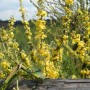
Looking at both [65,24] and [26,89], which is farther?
[65,24]

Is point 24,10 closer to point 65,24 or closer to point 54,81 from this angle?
point 65,24

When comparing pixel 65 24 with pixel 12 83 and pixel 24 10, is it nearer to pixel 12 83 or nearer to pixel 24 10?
pixel 24 10

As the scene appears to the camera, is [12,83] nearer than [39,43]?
Yes

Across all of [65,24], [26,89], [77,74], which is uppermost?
[65,24]

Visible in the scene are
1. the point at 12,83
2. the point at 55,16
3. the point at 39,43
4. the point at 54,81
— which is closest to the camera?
the point at 54,81

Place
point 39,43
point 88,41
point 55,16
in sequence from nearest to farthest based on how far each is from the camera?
point 39,43
point 88,41
point 55,16

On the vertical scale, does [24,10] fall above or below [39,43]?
above

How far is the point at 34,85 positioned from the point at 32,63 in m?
2.11

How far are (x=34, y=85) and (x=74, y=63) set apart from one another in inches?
114

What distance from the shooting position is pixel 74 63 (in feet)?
15.4

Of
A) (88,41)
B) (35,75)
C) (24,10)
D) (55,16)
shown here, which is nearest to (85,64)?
(88,41)

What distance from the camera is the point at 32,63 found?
396 centimetres

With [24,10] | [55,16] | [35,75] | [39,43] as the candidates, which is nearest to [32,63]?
[39,43]

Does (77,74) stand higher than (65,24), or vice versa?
(65,24)
